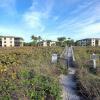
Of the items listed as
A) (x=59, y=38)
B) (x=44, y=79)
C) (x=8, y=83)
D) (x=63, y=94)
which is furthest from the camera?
(x=59, y=38)

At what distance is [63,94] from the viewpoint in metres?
6.80

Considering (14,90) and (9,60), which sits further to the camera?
(9,60)

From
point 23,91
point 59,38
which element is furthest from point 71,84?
point 59,38

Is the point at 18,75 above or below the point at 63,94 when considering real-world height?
above

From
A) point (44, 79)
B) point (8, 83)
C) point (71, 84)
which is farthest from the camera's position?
point (71, 84)

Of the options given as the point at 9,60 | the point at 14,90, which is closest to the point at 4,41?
the point at 9,60

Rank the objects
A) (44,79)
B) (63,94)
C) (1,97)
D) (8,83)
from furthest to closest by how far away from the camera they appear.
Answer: (44,79) < (63,94) < (8,83) < (1,97)

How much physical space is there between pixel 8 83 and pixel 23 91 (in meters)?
0.76

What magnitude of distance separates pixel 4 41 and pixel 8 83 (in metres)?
88.2

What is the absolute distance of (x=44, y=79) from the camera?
7.49m

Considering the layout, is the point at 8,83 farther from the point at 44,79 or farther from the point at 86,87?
the point at 86,87

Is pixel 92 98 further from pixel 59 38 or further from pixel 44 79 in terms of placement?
pixel 59 38

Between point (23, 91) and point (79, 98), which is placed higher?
point (23, 91)

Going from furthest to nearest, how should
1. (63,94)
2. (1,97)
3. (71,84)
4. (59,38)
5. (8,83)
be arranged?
(59,38) < (71,84) < (63,94) < (8,83) < (1,97)
